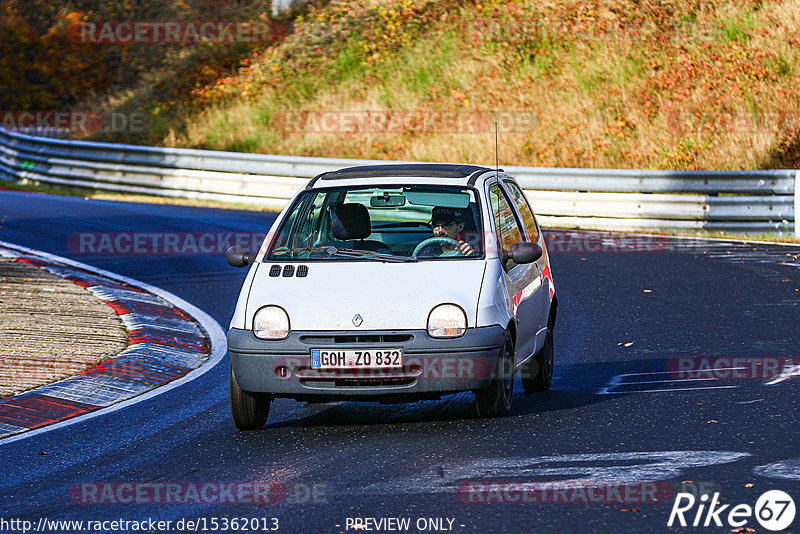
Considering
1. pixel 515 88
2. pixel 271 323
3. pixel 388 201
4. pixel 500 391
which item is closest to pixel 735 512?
pixel 500 391

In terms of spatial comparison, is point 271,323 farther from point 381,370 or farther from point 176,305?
point 176,305

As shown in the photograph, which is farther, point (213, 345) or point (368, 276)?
point (213, 345)

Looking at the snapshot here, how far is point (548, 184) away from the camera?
71.2 feet

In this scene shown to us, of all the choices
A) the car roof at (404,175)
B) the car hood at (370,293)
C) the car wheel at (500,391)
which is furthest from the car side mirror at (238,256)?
the car wheel at (500,391)

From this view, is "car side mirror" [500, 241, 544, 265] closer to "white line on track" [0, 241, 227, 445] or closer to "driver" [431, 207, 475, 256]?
"driver" [431, 207, 475, 256]

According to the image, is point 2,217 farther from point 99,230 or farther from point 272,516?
point 272,516

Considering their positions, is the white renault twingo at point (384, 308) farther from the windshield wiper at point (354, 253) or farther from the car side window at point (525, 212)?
the car side window at point (525, 212)

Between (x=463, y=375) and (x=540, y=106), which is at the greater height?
(x=540, y=106)

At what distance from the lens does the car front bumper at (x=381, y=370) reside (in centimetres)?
772

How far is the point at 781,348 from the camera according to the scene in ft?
34.7

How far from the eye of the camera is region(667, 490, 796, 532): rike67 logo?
222 inches

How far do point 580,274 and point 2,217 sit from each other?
1098 centimetres

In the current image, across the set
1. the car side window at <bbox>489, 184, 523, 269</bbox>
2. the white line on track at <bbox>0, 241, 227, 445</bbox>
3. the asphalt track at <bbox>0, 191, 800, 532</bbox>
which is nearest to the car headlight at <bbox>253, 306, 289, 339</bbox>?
the asphalt track at <bbox>0, 191, 800, 532</bbox>

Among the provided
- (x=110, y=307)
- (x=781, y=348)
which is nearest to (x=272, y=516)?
(x=781, y=348)
